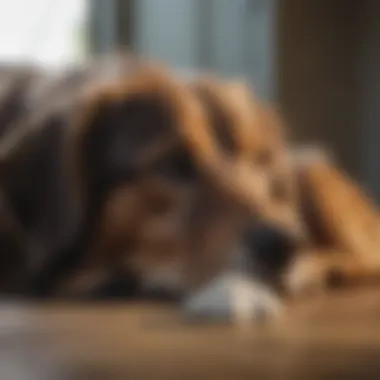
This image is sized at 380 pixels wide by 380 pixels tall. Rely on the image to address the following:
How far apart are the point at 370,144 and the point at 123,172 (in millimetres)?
1046

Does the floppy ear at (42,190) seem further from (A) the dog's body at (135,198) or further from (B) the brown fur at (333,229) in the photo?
(B) the brown fur at (333,229)

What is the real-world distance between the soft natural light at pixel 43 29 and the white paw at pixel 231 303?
1.02 meters

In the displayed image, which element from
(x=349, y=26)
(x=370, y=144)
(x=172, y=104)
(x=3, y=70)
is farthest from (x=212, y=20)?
(x=172, y=104)

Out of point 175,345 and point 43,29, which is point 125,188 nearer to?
point 175,345

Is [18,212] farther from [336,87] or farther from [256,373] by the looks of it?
[336,87]

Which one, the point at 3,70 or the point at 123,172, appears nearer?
the point at 123,172

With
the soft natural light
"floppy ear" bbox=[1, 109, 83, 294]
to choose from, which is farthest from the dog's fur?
the soft natural light

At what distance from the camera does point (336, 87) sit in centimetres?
191

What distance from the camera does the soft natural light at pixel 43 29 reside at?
179 centimetres

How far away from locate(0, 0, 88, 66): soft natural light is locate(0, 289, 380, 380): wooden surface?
1018mm

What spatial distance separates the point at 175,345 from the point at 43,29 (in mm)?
1238

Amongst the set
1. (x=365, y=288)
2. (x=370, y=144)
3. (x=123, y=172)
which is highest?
(x=370, y=144)

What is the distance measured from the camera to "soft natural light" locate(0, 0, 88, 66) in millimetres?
1785

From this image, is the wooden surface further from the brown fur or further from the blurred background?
the blurred background
